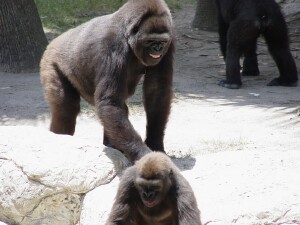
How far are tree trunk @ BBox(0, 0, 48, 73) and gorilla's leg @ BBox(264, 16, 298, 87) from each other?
343cm

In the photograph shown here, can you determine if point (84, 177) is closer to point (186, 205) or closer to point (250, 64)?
point (186, 205)

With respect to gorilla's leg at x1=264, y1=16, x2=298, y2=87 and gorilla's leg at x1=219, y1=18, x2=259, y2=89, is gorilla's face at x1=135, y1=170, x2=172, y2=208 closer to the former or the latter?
gorilla's leg at x1=219, y1=18, x2=259, y2=89

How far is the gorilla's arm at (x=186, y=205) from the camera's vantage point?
4.61m

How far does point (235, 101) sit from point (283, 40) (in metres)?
1.35

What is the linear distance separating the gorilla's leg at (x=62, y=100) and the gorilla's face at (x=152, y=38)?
3.37ft

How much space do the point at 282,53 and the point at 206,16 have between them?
11.5 feet

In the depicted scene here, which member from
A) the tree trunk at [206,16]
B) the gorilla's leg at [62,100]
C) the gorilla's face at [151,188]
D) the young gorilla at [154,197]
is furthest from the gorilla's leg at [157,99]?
the tree trunk at [206,16]

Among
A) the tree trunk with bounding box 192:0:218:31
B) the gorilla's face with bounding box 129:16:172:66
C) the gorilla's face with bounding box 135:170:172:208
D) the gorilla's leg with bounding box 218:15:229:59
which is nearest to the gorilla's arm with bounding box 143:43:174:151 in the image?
the gorilla's face with bounding box 129:16:172:66

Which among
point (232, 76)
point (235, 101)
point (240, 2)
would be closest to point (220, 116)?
point (235, 101)

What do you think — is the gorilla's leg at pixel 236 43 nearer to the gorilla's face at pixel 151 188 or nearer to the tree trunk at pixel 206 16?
the tree trunk at pixel 206 16

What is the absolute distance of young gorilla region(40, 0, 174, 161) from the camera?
18.3 feet

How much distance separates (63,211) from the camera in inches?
226

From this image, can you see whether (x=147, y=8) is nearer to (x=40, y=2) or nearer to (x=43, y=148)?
(x=43, y=148)

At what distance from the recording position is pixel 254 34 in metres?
9.77
